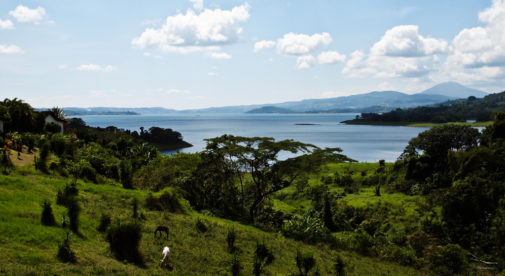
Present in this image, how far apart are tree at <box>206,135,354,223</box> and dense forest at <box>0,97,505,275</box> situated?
0.11m

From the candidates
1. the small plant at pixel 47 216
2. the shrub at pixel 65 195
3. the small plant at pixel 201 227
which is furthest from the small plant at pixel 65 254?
the small plant at pixel 201 227

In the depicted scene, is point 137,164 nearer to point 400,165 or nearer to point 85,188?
point 85,188

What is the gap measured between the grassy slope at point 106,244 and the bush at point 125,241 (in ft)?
1.15

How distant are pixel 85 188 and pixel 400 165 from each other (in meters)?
38.8

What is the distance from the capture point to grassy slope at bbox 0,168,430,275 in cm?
1116

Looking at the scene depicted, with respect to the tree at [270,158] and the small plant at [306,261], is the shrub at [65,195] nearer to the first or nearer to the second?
the small plant at [306,261]

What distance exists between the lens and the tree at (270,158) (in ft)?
90.9

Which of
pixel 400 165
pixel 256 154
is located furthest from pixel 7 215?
pixel 400 165

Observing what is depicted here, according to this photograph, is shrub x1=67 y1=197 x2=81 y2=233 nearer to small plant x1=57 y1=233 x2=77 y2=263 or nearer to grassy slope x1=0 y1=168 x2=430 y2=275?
grassy slope x1=0 y1=168 x2=430 y2=275

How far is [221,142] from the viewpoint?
29578 millimetres

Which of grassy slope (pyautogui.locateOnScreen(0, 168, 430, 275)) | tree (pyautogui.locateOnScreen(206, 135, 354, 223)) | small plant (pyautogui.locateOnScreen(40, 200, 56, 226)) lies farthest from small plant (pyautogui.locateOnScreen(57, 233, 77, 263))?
tree (pyautogui.locateOnScreen(206, 135, 354, 223))

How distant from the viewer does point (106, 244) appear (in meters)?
14.0

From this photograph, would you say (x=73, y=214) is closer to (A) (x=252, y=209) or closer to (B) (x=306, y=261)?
(B) (x=306, y=261)

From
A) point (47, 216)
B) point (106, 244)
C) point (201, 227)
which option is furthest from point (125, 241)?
point (201, 227)
